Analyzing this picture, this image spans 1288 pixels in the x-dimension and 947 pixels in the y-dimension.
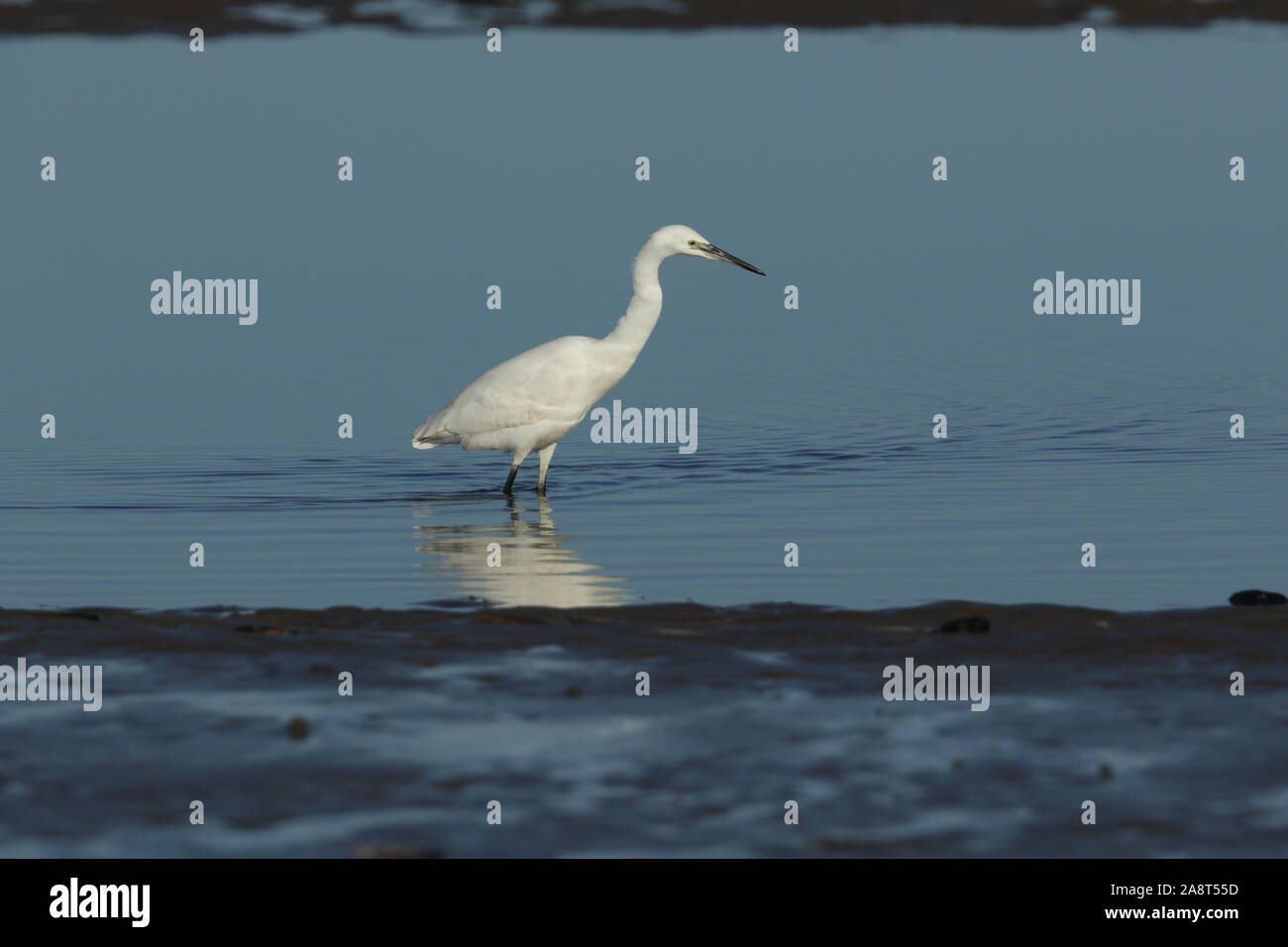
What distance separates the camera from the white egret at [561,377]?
1795 cm

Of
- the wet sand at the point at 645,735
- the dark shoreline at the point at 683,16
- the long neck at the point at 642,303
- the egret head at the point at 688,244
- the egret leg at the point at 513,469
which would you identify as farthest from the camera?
the dark shoreline at the point at 683,16

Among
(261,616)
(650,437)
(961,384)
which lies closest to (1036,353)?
(961,384)

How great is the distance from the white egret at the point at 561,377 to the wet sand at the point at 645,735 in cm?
597

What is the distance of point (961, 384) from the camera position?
23188 millimetres

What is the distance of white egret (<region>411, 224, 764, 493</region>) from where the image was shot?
58.9 ft

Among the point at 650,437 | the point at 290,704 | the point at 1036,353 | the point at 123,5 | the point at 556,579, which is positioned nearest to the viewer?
the point at 290,704

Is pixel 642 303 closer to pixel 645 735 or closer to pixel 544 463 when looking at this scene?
pixel 544 463

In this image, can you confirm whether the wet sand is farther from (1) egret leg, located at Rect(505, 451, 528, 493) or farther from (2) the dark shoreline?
(2) the dark shoreline

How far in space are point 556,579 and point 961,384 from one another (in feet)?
33.6

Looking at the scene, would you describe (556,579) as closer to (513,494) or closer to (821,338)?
(513,494)

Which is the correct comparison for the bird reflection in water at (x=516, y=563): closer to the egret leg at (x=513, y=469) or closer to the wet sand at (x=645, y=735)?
the egret leg at (x=513, y=469)

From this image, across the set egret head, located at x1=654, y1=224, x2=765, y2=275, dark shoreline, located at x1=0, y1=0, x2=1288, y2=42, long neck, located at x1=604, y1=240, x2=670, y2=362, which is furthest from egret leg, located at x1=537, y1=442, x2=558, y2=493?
dark shoreline, located at x1=0, y1=0, x2=1288, y2=42

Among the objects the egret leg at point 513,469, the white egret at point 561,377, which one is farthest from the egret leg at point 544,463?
the egret leg at point 513,469

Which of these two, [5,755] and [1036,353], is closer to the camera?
[5,755]
